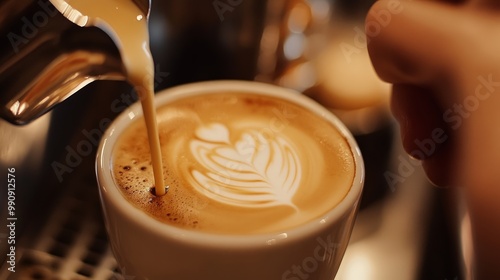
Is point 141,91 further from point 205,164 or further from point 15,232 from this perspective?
point 15,232

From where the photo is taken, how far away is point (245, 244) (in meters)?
0.40

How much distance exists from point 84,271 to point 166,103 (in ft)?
0.54

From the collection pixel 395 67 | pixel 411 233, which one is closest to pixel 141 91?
pixel 395 67

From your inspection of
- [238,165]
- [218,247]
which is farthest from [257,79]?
[218,247]

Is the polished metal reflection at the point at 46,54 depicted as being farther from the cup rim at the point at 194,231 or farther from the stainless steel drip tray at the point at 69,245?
the stainless steel drip tray at the point at 69,245

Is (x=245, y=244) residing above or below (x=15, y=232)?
above

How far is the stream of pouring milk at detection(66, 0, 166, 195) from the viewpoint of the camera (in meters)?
0.45

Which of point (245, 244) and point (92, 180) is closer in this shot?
point (245, 244)

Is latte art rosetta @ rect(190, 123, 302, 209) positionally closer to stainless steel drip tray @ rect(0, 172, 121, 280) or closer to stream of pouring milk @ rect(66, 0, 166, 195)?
stream of pouring milk @ rect(66, 0, 166, 195)

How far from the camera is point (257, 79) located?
83 centimetres

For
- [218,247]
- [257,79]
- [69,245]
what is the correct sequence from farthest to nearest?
[257,79] < [69,245] < [218,247]

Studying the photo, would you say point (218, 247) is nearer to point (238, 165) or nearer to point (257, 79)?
point (238, 165)

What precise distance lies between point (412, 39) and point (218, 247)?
19cm

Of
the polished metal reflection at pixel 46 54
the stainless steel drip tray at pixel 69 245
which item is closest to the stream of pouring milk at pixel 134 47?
the polished metal reflection at pixel 46 54
